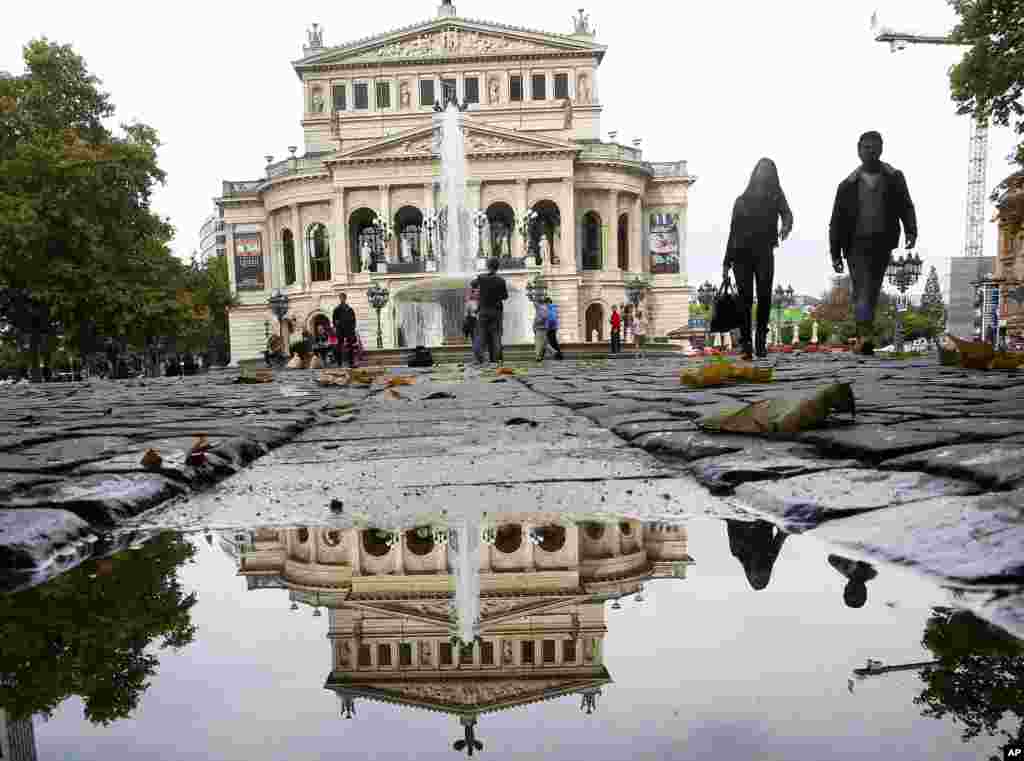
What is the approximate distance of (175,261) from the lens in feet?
90.1

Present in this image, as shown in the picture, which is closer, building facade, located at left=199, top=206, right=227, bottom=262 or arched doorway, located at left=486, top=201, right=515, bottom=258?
arched doorway, located at left=486, top=201, right=515, bottom=258

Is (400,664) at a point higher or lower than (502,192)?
lower

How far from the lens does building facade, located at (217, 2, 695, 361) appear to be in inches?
1827

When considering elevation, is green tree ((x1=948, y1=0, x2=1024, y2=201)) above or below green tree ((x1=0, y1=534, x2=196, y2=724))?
above

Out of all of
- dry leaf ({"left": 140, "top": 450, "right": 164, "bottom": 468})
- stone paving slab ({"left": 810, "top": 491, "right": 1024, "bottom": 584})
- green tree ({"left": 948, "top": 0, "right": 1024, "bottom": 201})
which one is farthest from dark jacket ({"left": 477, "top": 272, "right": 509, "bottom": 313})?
stone paving slab ({"left": 810, "top": 491, "right": 1024, "bottom": 584})

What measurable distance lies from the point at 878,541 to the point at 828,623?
1.51ft

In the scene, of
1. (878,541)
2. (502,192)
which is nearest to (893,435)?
(878,541)

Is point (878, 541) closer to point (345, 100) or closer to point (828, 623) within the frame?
point (828, 623)

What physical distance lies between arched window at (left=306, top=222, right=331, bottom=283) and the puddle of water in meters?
50.4

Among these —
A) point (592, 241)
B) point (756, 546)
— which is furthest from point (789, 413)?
point (592, 241)

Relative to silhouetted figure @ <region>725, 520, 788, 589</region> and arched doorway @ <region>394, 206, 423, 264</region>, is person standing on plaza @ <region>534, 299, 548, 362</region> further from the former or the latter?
arched doorway @ <region>394, 206, 423, 264</region>

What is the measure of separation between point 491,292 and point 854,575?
12424 millimetres

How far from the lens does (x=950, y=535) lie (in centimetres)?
137

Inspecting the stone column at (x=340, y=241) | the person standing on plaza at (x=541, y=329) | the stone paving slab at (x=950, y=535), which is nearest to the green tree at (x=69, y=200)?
the person standing on plaza at (x=541, y=329)
